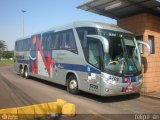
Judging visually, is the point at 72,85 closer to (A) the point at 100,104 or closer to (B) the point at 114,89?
(A) the point at 100,104

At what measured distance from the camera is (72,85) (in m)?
12.0

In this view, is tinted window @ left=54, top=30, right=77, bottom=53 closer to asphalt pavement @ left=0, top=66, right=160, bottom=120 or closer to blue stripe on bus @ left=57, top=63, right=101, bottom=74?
blue stripe on bus @ left=57, top=63, right=101, bottom=74

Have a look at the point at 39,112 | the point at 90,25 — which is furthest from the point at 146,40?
the point at 39,112

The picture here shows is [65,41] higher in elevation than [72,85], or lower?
higher

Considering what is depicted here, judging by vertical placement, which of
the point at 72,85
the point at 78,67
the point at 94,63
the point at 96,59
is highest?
the point at 96,59

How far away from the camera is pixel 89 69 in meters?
10.6

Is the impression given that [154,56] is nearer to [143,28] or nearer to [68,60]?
[143,28]

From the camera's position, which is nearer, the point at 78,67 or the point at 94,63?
the point at 94,63

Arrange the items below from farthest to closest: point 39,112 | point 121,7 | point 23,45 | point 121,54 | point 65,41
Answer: point 23,45 < point 121,7 < point 65,41 < point 121,54 < point 39,112

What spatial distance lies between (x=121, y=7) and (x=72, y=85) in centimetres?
469

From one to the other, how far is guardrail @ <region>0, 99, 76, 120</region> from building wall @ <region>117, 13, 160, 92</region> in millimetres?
6108

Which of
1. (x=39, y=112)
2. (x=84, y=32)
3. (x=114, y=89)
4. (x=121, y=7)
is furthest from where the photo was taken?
(x=121, y=7)

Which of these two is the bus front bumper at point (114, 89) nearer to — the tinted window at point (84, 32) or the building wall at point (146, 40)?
the tinted window at point (84, 32)

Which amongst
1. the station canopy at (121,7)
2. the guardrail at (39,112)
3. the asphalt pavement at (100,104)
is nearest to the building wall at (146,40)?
the station canopy at (121,7)
